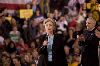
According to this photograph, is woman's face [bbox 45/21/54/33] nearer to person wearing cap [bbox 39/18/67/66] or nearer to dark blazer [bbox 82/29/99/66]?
person wearing cap [bbox 39/18/67/66]

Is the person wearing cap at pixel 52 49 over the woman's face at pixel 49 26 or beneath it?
beneath

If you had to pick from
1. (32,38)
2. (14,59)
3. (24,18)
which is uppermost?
(24,18)

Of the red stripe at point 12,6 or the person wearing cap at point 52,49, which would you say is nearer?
the person wearing cap at point 52,49

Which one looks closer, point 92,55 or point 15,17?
point 92,55

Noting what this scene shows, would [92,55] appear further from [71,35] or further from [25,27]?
[25,27]

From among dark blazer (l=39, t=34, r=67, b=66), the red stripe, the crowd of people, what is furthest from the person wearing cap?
the red stripe

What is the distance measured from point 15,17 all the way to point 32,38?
446mm

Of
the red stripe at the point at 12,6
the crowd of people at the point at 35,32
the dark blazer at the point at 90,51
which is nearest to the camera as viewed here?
the dark blazer at the point at 90,51

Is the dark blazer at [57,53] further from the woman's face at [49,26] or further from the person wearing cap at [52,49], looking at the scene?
the woman's face at [49,26]

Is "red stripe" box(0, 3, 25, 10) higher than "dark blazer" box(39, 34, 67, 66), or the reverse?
"red stripe" box(0, 3, 25, 10)

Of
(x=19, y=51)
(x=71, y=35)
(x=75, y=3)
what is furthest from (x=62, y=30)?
(x=19, y=51)

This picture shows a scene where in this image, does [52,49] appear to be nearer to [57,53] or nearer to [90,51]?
[57,53]

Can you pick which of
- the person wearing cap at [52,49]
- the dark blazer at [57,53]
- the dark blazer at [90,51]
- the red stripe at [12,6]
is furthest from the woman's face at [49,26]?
the red stripe at [12,6]

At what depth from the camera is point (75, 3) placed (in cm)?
484
